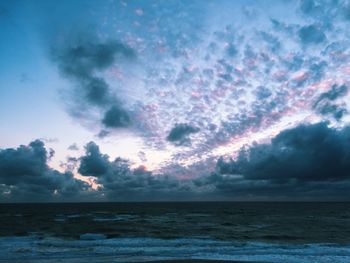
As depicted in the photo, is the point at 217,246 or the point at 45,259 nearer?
the point at 45,259

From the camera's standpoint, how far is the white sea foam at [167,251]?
2591cm

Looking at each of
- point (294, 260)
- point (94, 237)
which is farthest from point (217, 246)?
point (94, 237)

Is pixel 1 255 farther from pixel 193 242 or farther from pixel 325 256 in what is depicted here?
pixel 325 256

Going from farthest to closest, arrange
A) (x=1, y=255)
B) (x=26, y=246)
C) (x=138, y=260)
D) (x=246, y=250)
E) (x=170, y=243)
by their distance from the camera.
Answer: (x=170, y=243) → (x=26, y=246) → (x=246, y=250) → (x=1, y=255) → (x=138, y=260)

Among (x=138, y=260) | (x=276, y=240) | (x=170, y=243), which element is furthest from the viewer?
(x=276, y=240)

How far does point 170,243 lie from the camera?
35344 millimetres

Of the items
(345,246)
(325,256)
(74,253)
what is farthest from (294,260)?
(74,253)

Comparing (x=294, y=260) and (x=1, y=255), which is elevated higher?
(x=1, y=255)

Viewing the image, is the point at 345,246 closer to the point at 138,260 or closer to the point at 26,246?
the point at 138,260

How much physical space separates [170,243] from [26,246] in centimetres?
1355

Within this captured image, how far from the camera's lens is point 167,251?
29641 mm

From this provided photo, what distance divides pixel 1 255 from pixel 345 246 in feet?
99.1

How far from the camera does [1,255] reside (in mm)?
27391

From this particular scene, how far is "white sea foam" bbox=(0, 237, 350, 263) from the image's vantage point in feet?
85.0
